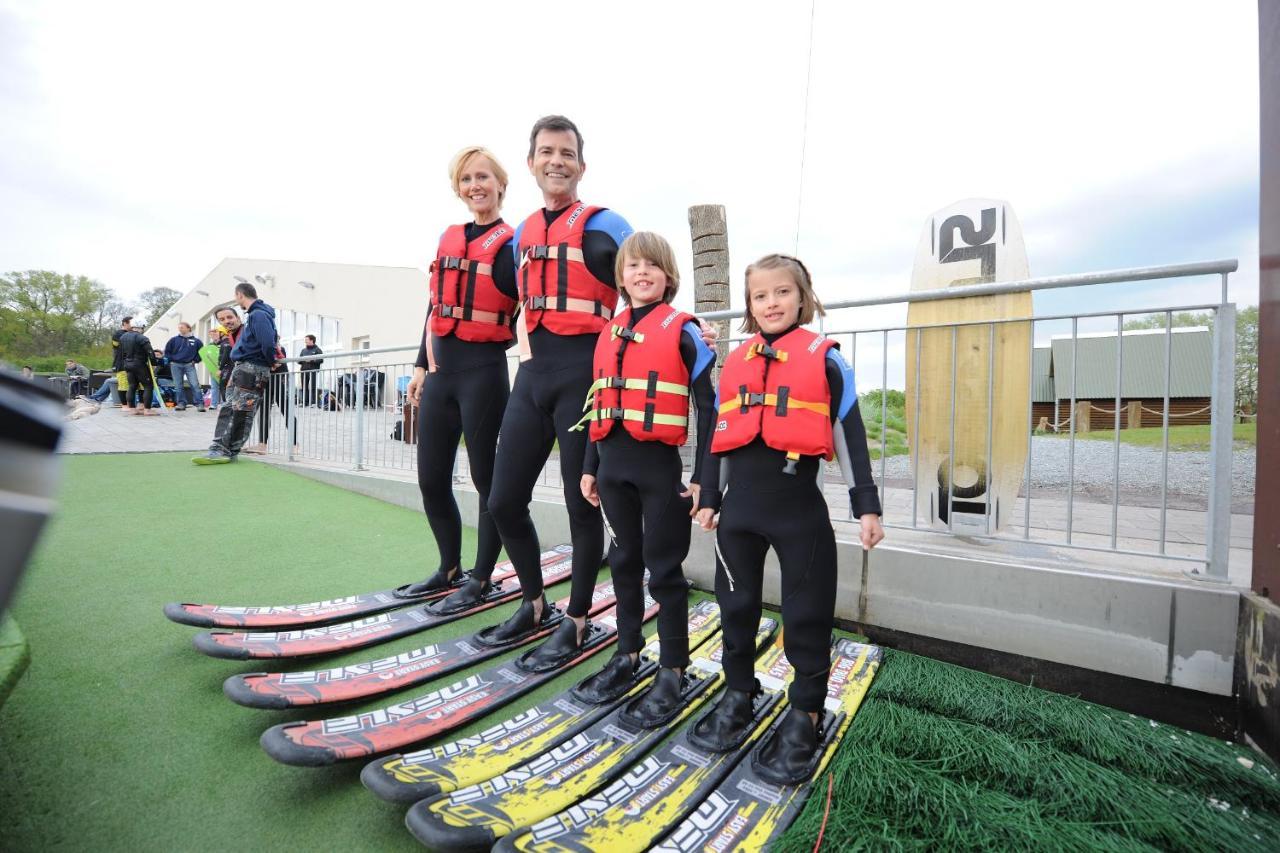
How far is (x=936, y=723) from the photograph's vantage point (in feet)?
6.90

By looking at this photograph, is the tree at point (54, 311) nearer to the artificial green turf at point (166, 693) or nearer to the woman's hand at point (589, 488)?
the artificial green turf at point (166, 693)

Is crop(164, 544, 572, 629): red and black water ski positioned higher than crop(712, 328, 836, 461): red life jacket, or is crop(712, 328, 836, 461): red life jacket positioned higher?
crop(712, 328, 836, 461): red life jacket

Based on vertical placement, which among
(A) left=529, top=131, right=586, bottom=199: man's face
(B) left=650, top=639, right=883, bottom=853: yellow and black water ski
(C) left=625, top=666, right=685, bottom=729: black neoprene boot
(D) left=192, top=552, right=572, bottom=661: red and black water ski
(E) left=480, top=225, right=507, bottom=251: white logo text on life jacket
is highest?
(A) left=529, top=131, right=586, bottom=199: man's face

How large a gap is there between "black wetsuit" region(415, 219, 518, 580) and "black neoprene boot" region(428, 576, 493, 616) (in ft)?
0.14

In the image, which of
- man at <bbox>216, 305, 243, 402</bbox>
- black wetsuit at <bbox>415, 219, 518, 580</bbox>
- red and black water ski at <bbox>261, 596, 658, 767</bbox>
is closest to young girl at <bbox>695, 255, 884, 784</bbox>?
red and black water ski at <bbox>261, 596, 658, 767</bbox>

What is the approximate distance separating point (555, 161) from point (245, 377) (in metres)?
5.67

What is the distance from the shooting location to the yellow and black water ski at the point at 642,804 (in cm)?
149

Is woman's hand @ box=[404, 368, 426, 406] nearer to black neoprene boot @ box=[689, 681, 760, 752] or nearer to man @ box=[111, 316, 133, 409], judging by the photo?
black neoprene boot @ box=[689, 681, 760, 752]

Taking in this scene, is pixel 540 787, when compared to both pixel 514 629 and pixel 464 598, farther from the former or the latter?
pixel 464 598

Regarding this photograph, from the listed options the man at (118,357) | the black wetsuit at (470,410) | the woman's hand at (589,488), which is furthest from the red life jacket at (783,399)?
the man at (118,357)

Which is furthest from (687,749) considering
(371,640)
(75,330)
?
(75,330)

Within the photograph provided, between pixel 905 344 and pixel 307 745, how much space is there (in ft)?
10.1

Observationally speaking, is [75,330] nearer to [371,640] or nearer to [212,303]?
[212,303]

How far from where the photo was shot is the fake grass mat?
1.56 meters
